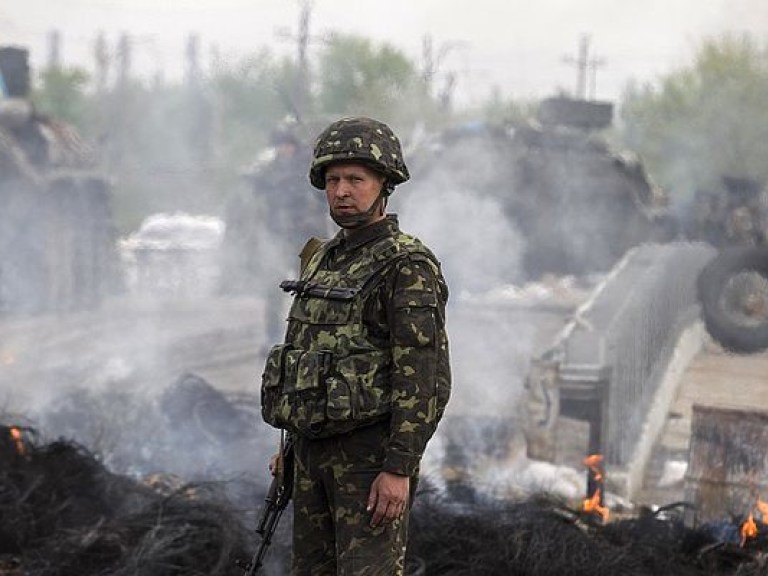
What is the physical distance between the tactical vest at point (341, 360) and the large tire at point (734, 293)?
8768 mm

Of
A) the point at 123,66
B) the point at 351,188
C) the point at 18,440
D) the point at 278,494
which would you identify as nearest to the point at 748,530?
the point at 278,494

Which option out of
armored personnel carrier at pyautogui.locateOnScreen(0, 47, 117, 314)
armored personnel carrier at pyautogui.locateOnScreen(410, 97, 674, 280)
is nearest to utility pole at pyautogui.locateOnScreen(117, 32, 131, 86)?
armored personnel carrier at pyautogui.locateOnScreen(0, 47, 117, 314)

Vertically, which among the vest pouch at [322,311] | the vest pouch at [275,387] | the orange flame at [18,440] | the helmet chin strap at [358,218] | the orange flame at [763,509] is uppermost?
the helmet chin strap at [358,218]

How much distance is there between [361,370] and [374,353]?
56 millimetres

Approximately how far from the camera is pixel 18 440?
20.4 ft

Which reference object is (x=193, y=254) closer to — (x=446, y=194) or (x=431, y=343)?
(x=446, y=194)

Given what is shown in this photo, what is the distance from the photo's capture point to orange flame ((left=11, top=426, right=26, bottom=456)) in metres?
6.11

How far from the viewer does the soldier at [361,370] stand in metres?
3.03

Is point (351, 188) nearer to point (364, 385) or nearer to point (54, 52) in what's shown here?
point (364, 385)

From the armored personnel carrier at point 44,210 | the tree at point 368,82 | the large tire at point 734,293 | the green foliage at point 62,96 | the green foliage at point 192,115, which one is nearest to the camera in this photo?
the large tire at point 734,293

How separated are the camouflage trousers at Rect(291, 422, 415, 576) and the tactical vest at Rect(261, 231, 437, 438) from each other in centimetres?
6

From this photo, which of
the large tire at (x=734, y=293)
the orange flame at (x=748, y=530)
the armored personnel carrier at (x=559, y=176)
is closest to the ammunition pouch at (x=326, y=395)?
the orange flame at (x=748, y=530)

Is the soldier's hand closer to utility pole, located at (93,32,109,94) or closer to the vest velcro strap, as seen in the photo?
the vest velcro strap

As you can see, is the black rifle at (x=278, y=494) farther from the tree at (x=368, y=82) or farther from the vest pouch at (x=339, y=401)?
the tree at (x=368, y=82)
